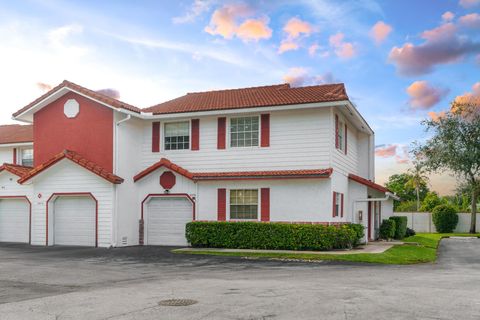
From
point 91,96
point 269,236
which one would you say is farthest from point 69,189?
point 269,236

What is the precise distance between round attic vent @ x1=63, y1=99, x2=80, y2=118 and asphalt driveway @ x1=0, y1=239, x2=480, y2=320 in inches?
310

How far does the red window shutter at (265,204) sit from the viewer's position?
22697 millimetres

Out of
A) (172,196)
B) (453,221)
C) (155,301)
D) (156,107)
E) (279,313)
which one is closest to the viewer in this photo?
(279,313)

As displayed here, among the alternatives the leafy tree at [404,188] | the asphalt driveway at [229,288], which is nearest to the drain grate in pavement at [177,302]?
the asphalt driveway at [229,288]

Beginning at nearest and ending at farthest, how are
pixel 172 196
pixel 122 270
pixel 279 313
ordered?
pixel 279 313, pixel 122 270, pixel 172 196

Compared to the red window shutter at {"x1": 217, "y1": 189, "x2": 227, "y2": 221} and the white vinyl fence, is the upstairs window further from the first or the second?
the white vinyl fence

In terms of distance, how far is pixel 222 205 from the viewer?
23.5m

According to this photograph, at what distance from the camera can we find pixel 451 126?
4612 centimetres

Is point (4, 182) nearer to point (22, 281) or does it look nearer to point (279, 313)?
point (22, 281)

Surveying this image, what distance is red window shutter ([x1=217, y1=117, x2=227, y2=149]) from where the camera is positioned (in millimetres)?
23984

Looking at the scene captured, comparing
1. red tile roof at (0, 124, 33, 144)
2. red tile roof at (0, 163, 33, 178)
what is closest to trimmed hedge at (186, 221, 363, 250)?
red tile roof at (0, 163, 33, 178)

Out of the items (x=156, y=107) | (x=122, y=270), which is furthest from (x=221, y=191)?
(x=122, y=270)

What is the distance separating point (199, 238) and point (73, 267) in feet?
22.8

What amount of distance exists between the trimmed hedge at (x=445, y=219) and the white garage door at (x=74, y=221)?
1265 inches
